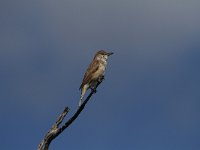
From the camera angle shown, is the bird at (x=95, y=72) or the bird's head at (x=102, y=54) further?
the bird's head at (x=102, y=54)

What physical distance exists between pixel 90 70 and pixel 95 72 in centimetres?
28

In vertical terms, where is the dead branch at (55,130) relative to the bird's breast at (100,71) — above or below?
below

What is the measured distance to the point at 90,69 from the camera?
1642 cm

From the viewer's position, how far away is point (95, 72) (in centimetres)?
1606

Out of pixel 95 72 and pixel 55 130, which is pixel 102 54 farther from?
pixel 55 130

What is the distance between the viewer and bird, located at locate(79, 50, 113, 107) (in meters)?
15.5

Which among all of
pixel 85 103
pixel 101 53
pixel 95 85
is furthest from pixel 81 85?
pixel 85 103

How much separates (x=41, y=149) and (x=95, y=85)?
206 inches

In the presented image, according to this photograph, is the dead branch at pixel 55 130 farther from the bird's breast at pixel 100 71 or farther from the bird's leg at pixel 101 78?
the bird's breast at pixel 100 71

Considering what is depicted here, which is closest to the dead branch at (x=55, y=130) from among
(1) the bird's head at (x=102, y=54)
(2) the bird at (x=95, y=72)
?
(2) the bird at (x=95, y=72)

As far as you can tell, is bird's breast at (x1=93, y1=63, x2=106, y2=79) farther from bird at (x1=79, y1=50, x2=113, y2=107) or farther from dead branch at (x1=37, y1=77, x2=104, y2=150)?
dead branch at (x1=37, y1=77, x2=104, y2=150)

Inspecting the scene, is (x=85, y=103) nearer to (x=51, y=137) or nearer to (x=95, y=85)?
(x=51, y=137)

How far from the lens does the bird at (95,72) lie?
1555cm

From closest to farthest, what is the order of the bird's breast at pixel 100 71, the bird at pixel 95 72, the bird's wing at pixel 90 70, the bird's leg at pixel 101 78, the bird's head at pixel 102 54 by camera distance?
1. the bird's leg at pixel 101 78
2. the bird at pixel 95 72
3. the bird's wing at pixel 90 70
4. the bird's breast at pixel 100 71
5. the bird's head at pixel 102 54
